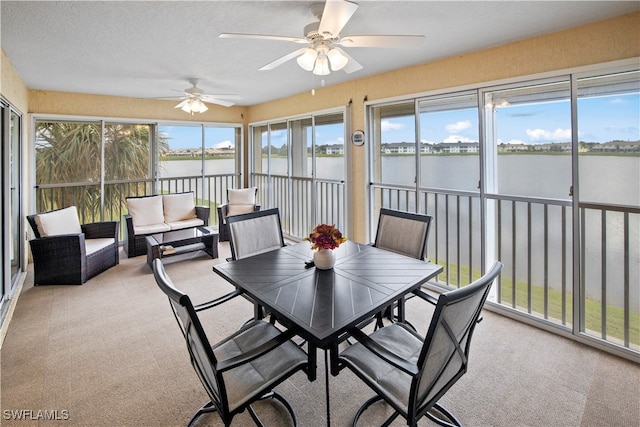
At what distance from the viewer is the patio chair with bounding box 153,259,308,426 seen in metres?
1.46

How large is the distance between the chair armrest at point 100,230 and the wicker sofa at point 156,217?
0.30 meters

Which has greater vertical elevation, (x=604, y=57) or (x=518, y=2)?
(x=518, y=2)

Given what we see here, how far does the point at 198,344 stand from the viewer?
1.47 meters

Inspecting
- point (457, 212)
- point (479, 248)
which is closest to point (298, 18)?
point (457, 212)

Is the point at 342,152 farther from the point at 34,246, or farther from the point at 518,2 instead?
the point at 34,246

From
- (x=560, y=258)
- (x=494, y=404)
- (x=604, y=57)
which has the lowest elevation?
(x=494, y=404)

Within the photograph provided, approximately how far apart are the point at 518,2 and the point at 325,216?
12.6 feet

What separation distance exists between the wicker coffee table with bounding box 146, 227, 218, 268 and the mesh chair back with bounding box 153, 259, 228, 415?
3.38m

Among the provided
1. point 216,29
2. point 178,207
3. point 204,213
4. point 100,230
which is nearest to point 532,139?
point 216,29

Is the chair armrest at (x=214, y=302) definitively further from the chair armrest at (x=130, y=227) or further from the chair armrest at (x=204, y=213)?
the chair armrest at (x=204, y=213)

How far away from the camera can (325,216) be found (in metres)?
5.61

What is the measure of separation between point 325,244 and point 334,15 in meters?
1.42

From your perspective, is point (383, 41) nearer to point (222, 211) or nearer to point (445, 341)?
point (445, 341)

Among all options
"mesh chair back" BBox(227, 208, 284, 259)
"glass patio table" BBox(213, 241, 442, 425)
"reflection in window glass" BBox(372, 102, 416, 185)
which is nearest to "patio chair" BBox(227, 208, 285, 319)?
"mesh chair back" BBox(227, 208, 284, 259)
